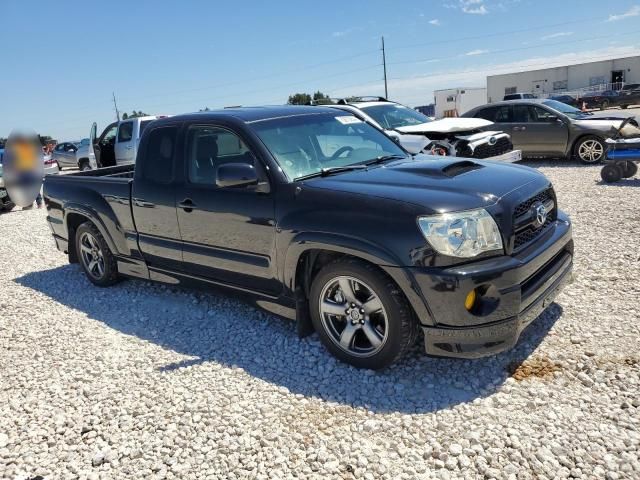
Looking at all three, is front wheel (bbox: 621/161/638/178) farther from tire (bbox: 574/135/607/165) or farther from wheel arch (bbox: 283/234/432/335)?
wheel arch (bbox: 283/234/432/335)

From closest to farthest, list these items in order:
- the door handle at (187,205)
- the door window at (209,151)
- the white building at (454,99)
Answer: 1. the door window at (209,151)
2. the door handle at (187,205)
3. the white building at (454,99)

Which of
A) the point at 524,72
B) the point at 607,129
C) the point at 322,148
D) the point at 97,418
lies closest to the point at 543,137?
the point at 607,129

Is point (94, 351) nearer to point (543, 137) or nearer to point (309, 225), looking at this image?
point (309, 225)

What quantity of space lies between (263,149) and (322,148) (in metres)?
0.55

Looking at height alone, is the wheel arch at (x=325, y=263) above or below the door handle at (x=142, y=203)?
below

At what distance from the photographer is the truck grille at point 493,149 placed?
9250 mm

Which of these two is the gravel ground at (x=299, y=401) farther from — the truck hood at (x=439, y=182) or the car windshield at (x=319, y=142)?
the car windshield at (x=319, y=142)

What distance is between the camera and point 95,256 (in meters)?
5.84

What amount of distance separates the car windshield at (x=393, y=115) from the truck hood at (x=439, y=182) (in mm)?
6337

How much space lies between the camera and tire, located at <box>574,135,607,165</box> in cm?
1152

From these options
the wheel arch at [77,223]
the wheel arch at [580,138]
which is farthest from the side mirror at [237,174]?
the wheel arch at [580,138]

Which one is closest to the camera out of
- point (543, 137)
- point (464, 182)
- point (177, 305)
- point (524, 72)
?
point (464, 182)

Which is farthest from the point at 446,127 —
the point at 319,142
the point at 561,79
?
the point at 561,79

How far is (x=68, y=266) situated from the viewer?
23.2 feet
